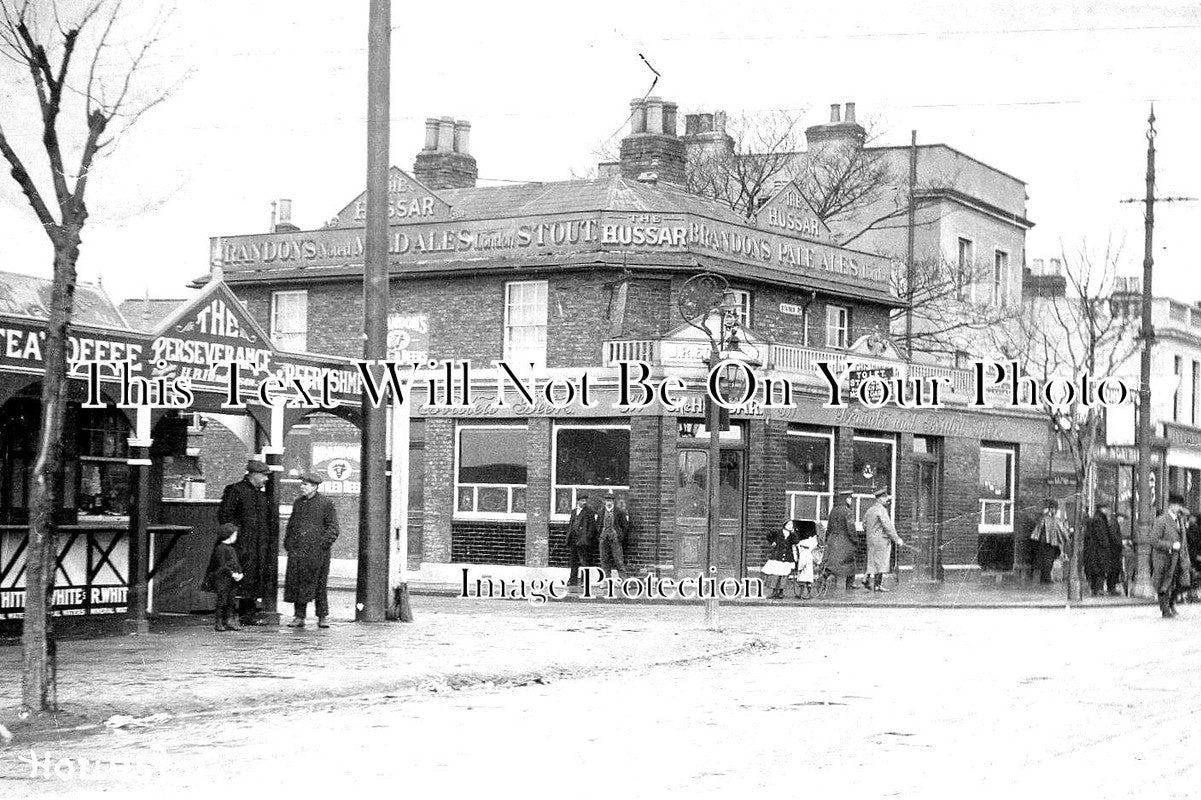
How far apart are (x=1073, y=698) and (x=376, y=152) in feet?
32.2

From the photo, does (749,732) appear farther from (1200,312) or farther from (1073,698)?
(1200,312)

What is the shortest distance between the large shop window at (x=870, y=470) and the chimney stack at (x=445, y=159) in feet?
37.6

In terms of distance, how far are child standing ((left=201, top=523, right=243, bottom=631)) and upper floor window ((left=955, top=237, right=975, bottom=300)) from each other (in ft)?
105

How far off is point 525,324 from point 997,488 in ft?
45.5

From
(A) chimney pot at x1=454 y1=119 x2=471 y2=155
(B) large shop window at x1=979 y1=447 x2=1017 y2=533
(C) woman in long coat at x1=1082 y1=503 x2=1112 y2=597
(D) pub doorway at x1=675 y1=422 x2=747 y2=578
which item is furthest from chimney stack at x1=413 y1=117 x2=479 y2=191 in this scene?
(C) woman in long coat at x1=1082 y1=503 x2=1112 y2=597

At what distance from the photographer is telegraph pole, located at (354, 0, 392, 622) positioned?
61.2 ft

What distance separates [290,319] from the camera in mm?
36906

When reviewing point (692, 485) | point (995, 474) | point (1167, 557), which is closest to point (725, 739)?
point (1167, 557)

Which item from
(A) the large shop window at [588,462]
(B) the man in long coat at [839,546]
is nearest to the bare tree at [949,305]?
(A) the large shop window at [588,462]

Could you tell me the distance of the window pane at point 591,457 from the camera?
32.9 meters

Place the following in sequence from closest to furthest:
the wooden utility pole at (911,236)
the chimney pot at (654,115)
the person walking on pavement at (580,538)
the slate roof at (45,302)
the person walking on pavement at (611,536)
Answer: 1. the slate roof at (45,302)
2. the person walking on pavement at (580,538)
3. the person walking on pavement at (611,536)
4. the chimney pot at (654,115)
5. the wooden utility pole at (911,236)

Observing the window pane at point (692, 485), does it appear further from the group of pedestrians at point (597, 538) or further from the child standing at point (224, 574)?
the child standing at point (224, 574)

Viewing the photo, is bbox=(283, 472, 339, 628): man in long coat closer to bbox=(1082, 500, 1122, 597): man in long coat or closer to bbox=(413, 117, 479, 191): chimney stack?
bbox=(1082, 500, 1122, 597): man in long coat

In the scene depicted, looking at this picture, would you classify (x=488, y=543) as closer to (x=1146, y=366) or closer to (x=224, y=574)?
(x=1146, y=366)
